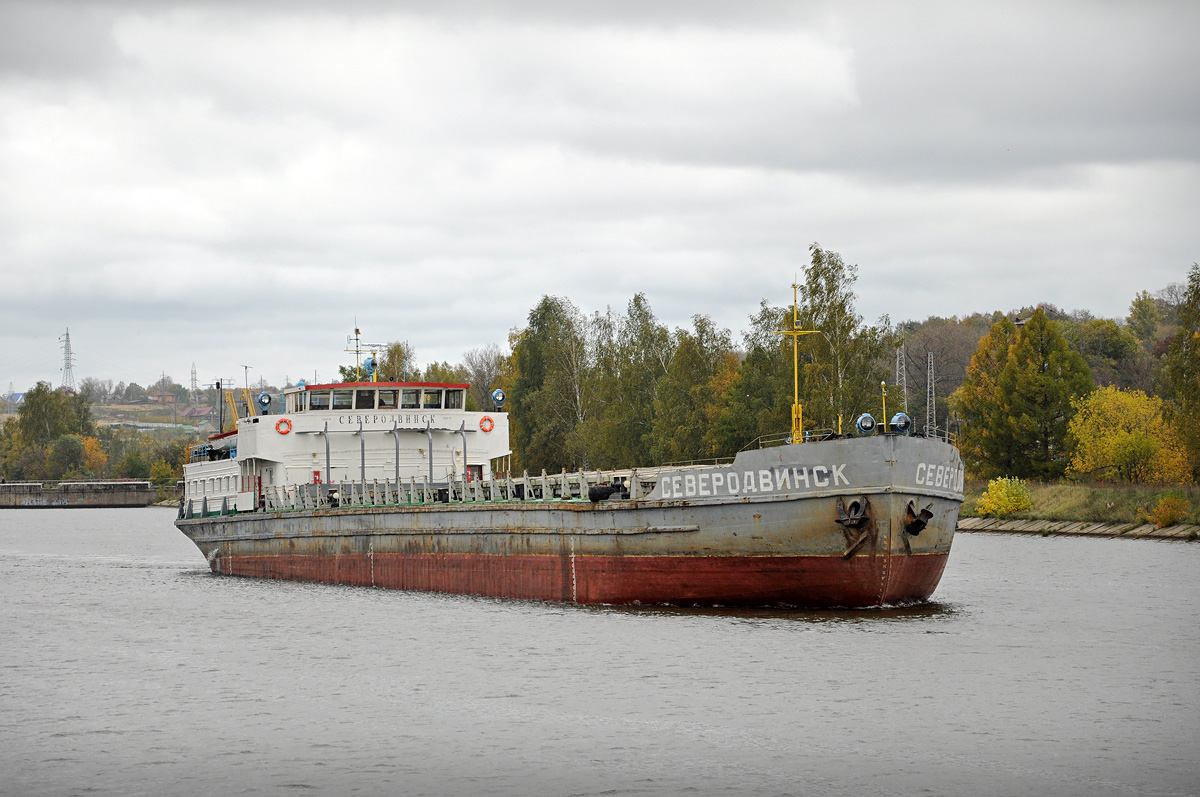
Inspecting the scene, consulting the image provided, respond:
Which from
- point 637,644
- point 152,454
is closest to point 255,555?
point 637,644

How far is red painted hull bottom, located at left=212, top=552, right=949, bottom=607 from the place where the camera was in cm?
2550

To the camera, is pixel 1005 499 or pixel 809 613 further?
pixel 1005 499

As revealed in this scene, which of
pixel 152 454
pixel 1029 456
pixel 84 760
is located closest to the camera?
pixel 84 760

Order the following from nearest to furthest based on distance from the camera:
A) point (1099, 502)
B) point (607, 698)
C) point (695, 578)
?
1. point (607, 698)
2. point (695, 578)
3. point (1099, 502)

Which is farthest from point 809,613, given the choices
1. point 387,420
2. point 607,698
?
point 387,420

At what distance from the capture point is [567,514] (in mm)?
28984

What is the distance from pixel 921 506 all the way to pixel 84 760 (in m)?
16.3

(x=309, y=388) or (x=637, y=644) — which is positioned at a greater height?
(x=309, y=388)

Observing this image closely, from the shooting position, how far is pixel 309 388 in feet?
133

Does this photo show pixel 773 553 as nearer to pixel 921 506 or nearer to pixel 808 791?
pixel 921 506

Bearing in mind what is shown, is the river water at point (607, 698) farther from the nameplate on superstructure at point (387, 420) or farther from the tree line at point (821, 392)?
the tree line at point (821, 392)

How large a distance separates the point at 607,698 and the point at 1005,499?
48.2 m

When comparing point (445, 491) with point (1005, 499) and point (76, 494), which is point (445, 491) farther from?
point (76, 494)

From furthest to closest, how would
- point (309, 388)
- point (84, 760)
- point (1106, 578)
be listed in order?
point (309, 388)
point (1106, 578)
point (84, 760)
